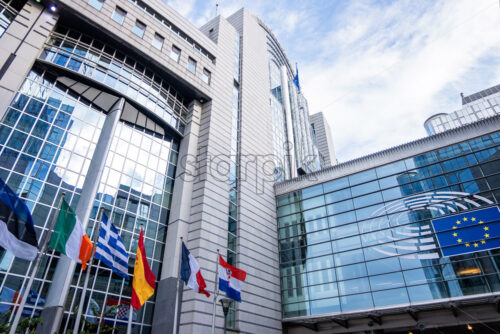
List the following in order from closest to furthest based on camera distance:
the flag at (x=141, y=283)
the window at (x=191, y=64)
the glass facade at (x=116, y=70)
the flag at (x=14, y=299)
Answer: the flag at (x=141, y=283) < the flag at (x=14, y=299) < the glass facade at (x=116, y=70) < the window at (x=191, y=64)

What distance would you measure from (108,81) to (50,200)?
11.6m

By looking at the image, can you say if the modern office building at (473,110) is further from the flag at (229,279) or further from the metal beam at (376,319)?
the flag at (229,279)

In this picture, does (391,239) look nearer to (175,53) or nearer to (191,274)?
(191,274)

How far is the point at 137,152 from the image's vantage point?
98.1 ft

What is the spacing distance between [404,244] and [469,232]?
4670mm

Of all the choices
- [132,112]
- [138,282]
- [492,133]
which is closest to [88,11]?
[132,112]

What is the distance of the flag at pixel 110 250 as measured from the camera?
1524 centimetres

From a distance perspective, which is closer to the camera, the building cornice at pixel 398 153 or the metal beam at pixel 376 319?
the metal beam at pixel 376 319

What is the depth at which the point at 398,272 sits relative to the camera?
88.6 ft

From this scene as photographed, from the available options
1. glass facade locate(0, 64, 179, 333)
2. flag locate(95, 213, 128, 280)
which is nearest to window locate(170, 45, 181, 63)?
glass facade locate(0, 64, 179, 333)

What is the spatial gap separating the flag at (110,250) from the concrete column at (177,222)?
9.88m

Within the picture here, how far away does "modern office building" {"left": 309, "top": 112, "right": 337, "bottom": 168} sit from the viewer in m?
82.6

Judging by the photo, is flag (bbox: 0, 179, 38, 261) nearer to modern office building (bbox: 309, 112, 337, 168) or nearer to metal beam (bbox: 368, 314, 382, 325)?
metal beam (bbox: 368, 314, 382, 325)

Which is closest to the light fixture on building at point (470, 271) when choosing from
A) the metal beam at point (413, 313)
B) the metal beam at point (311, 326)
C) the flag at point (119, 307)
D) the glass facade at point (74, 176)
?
the metal beam at point (413, 313)
